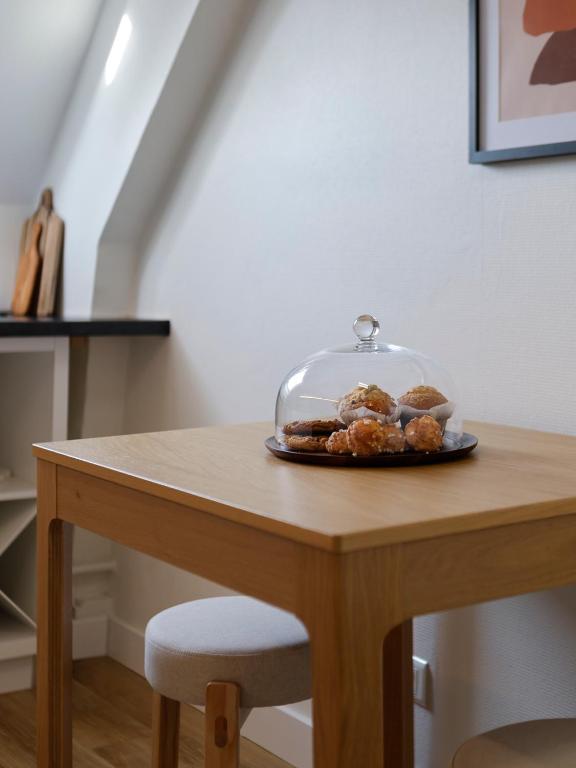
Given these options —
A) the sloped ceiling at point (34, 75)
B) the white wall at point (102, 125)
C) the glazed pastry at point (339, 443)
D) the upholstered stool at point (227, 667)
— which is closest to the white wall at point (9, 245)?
the sloped ceiling at point (34, 75)

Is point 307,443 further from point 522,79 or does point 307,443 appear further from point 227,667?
point 522,79

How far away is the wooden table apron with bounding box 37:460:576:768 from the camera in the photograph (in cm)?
111

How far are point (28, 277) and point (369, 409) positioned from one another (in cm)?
189

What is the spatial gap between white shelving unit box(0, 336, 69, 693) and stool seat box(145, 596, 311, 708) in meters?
1.21

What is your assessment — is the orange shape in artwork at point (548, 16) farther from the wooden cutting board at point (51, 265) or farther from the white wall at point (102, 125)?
the wooden cutting board at point (51, 265)

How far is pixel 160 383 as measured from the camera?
2955mm

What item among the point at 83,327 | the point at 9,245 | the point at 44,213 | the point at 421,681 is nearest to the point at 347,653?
the point at 421,681

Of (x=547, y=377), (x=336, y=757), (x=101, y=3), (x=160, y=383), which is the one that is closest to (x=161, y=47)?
(x=101, y=3)

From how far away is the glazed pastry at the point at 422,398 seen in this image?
159cm

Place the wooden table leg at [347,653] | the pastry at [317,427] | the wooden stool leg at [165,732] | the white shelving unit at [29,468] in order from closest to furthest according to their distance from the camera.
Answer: the wooden table leg at [347,653]
the pastry at [317,427]
the wooden stool leg at [165,732]
the white shelving unit at [29,468]

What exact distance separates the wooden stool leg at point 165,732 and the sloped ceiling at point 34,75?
6.06 feet

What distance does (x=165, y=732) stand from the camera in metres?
1.84

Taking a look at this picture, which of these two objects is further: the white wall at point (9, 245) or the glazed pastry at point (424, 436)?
the white wall at point (9, 245)

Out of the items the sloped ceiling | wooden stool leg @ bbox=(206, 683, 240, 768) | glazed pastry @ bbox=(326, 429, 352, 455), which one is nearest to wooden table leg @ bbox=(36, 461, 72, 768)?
wooden stool leg @ bbox=(206, 683, 240, 768)
